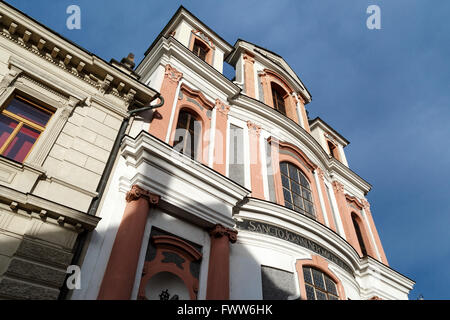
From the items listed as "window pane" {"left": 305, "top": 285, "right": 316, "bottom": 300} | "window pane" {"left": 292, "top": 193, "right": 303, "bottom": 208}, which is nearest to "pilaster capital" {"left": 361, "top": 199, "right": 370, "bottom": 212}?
"window pane" {"left": 292, "top": 193, "right": 303, "bottom": 208}

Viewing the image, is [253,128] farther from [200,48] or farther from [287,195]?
[200,48]

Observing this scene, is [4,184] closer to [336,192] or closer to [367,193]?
[336,192]

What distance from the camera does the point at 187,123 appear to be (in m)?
11.0

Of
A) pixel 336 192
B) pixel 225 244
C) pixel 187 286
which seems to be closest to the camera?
pixel 187 286

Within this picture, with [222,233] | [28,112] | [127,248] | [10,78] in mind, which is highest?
[10,78]

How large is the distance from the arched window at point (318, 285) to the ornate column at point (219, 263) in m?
2.82

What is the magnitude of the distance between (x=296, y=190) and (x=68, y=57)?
28.8 feet


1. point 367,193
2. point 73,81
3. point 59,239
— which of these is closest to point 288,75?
point 367,193

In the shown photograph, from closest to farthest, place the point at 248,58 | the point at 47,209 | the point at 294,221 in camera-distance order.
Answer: the point at 47,209
the point at 294,221
the point at 248,58

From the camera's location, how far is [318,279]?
32.6 feet

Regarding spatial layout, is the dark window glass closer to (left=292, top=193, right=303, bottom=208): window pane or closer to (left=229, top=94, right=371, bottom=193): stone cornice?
(left=229, top=94, right=371, bottom=193): stone cornice

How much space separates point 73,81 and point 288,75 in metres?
12.2

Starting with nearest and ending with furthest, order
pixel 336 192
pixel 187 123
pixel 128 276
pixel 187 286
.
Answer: pixel 128 276 → pixel 187 286 → pixel 187 123 → pixel 336 192

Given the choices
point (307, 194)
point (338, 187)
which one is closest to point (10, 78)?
point (307, 194)
